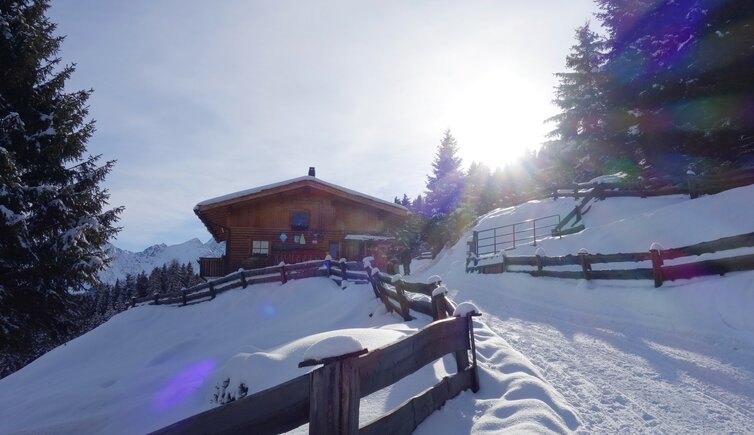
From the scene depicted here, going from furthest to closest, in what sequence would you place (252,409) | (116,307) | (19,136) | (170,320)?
1. (116,307)
2. (170,320)
3. (19,136)
4. (252,409)

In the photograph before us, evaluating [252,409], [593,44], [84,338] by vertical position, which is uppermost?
[593,44]

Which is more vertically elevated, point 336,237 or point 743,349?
point 336,237

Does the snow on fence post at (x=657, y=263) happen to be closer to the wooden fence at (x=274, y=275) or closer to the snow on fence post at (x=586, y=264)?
the snow on fence post at (x=586, y=264)

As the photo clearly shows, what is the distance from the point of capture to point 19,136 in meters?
9.45

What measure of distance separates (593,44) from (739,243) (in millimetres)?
24708

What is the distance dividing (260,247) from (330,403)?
21.0m

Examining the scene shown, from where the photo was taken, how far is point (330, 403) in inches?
96.8

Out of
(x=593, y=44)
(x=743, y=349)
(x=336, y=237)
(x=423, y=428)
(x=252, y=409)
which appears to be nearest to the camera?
(x=252, y=409)

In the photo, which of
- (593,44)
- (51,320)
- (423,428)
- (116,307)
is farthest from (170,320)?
(116,307)

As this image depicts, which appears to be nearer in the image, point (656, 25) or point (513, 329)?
point (513, 329)

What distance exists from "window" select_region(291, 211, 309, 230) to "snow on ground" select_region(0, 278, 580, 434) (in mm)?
6515

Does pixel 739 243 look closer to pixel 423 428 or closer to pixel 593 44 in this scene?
pixel 423 428

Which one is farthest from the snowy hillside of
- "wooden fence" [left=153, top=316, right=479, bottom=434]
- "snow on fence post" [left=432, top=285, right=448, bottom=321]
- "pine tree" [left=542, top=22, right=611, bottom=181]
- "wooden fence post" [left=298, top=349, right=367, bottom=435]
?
"pine tree" [left=542, top=22, right=611, bottom=181]

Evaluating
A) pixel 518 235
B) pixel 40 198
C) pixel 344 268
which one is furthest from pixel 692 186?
pixel 40 198
